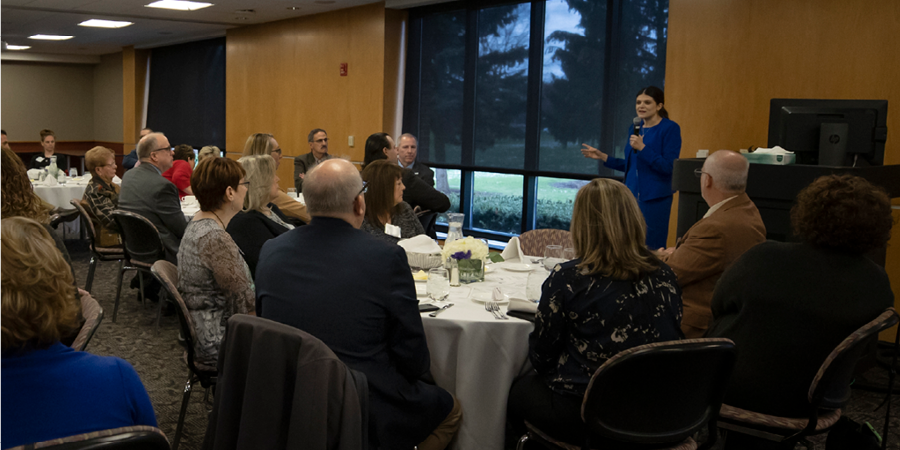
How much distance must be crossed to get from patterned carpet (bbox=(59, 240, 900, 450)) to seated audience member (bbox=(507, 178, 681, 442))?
4.35 ft

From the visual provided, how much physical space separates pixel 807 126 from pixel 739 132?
1.31 meters

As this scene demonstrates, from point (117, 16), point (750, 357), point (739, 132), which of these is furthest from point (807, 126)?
point (117, 16)

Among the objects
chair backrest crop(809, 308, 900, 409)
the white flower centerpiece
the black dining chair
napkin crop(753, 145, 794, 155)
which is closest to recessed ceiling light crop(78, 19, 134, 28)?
the black dining chair

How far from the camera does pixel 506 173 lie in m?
7.75

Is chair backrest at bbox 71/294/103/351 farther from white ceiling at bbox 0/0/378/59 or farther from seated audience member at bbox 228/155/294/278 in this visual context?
white ceiling at bbox 0/0/378/59

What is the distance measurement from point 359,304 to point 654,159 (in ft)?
11.9

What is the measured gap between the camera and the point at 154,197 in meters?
4.94

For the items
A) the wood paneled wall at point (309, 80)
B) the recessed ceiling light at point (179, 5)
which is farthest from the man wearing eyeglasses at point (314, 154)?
the recessed ceiling light at point (179, 5)

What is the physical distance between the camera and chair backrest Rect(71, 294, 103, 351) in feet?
6.55

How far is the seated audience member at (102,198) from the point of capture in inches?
216

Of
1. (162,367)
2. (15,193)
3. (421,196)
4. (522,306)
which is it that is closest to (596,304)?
(522,306)

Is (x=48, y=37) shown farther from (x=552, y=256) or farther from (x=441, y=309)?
(x=441, y=309)

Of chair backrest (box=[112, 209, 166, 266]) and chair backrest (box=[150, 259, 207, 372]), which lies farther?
chair backrest (box=[112, 209, 166, 266])

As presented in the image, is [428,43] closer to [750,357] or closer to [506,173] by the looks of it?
[506,173]
